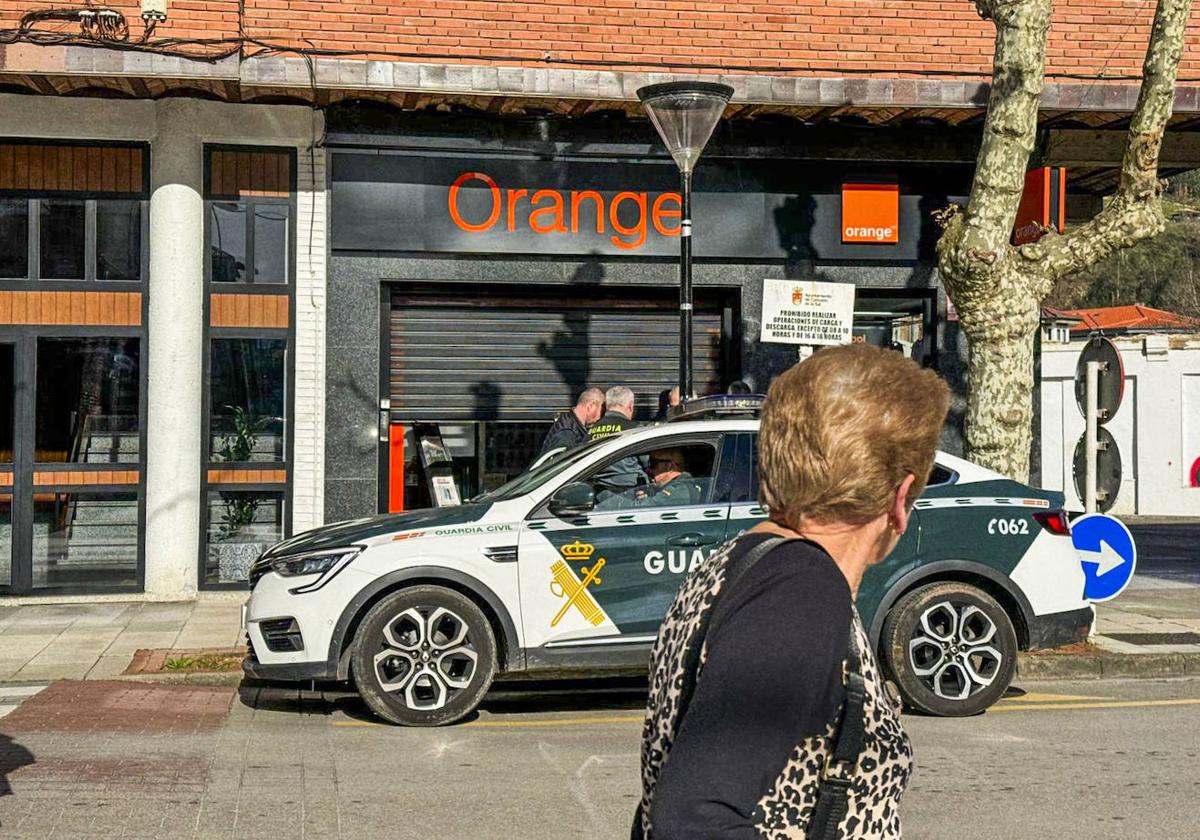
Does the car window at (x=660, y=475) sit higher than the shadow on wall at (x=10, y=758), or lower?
higher

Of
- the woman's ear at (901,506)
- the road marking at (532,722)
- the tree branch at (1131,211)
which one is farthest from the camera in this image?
the tree branch at (1131,211)

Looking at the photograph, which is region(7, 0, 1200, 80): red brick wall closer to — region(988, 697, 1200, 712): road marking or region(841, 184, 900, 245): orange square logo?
region(841, 184, 900, 245): orange square logo

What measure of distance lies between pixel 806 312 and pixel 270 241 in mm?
4811

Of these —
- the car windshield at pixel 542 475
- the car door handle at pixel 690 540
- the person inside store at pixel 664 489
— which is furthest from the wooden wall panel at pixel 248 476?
the car door handle at pixel 690 540

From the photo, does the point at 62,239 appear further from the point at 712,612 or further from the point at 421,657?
the point at 712,612

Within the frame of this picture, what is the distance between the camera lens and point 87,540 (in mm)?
13352

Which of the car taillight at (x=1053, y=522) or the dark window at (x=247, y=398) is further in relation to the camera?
the dark window at (x=247, y=398)

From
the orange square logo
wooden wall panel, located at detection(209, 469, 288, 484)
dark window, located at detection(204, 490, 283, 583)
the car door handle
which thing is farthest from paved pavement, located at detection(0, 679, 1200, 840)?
the orange square logo

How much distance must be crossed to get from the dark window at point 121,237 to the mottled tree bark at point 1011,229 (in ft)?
23.0

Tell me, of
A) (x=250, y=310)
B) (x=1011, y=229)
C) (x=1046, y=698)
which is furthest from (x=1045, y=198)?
(x=250, y=310)

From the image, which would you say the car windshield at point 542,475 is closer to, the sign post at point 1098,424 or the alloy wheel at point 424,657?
the alloy wheel at point 424,657

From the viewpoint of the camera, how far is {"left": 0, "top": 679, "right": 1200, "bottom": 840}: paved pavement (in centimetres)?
610

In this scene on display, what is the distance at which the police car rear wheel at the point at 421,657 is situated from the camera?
8258 millimetres

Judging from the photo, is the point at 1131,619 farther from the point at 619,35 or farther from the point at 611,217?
the point at 619,35
